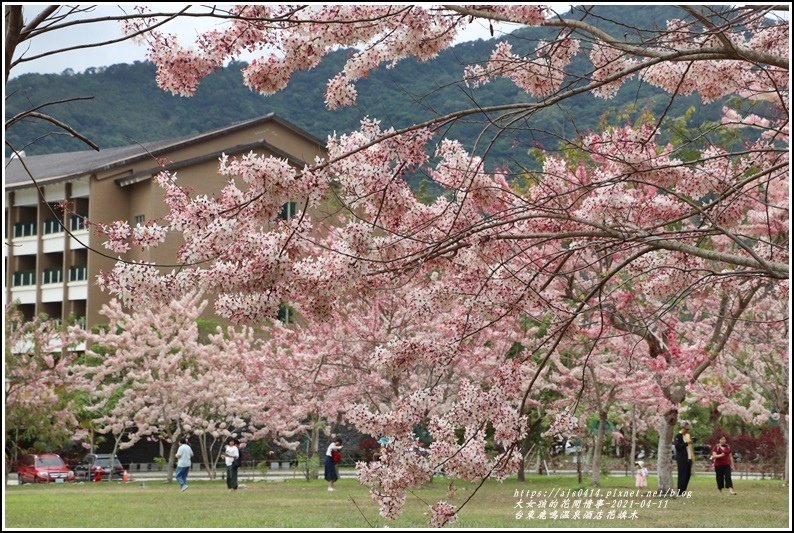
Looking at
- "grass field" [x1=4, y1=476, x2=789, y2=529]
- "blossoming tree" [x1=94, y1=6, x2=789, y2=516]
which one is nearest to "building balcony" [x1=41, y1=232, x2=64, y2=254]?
"grass field" [x1=4, y1=476, x2=789, y2=529]

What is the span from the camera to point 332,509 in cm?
1352

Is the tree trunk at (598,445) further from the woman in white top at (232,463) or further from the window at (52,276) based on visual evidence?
the window at (52,276)

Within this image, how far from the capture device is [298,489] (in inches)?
740

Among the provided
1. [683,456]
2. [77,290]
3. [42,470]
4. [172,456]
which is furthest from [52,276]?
[683,456]

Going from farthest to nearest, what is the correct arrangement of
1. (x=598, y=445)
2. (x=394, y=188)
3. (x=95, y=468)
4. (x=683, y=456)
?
(x=95, y=468) < (x=598, y=445) < (x=683, y=456) < (x=394, y=188)

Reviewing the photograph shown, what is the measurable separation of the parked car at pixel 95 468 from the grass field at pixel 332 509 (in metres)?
7.29

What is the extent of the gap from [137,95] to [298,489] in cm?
2289

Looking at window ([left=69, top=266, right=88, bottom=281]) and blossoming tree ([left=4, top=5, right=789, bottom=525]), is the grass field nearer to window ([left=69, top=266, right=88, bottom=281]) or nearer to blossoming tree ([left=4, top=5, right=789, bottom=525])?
blossoming tree ([left=4, top=5, right=789, bottom=525])

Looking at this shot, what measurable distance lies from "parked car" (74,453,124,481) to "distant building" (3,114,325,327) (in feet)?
12.6

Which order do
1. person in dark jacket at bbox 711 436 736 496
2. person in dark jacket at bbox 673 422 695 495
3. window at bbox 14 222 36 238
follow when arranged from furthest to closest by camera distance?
1. window at bbox 14 222 36 238
2. person in dark jacket at bbox 711 436 736 496
3. person in dark jacket at bbox 673 422 695 495

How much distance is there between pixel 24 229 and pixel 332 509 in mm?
21573

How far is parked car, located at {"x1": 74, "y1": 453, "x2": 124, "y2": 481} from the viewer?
2550 centimetres

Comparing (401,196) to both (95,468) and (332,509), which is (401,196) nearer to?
(332,509)

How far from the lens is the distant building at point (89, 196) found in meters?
28.3
